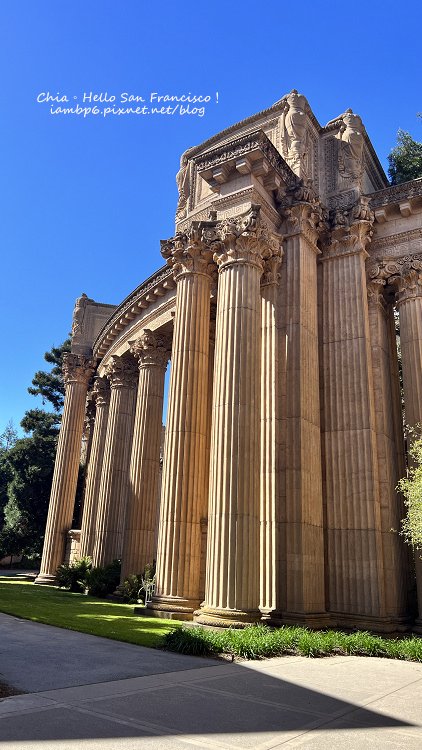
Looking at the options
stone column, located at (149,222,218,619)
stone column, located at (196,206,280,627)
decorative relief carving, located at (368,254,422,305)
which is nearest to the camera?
stone column, located at (196,206,280,627)

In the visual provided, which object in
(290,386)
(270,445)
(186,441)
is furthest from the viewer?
(290,386)

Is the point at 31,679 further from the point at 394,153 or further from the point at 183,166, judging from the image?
the point at 394,153

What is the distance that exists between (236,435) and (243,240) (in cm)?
724

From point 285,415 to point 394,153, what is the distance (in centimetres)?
2856

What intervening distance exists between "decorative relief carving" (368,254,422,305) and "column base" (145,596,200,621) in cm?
1466

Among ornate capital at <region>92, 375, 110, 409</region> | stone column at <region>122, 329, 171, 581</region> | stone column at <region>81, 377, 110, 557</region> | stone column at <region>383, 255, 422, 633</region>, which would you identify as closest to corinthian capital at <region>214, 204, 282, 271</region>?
stone column at <region>383, 255, 422, 633</region>

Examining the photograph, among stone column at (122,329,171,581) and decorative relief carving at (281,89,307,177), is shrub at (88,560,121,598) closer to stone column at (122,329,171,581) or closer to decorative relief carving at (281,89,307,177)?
stone column at (122,329,171,581)

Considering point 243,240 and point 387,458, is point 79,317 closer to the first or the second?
point 243,240

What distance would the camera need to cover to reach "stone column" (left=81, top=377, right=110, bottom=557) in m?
35.2

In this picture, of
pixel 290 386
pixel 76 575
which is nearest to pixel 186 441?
pixel 290 386

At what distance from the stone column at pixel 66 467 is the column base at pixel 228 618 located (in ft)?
79.8

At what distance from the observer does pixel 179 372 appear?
70.6 ft

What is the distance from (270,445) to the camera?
20.2 m

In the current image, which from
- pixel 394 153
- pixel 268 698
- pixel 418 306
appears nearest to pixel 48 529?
pixel 418 306
